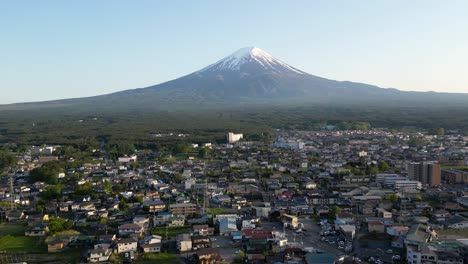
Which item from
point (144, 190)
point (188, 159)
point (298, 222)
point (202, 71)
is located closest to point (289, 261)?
point (298, 222)

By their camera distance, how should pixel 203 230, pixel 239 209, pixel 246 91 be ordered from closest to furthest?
pixel 203 230, pixel 239 209, pixel 246 91

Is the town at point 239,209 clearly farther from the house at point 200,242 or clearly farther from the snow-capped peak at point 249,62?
the snow-capped peak at point 249,62

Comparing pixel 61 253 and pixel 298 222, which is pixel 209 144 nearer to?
pixel 298 222

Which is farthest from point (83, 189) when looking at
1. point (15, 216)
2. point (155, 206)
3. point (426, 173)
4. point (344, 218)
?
point (426, 173)

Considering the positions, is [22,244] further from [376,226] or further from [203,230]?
[376,226]

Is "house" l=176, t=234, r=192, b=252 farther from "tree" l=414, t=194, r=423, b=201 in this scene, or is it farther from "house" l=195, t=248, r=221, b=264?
"tree" l=414, t=194, r=423, b=201

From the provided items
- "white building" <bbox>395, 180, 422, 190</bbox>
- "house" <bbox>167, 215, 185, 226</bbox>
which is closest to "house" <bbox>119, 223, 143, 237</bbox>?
"house" <bbox>167, 215, 185, 226</bbox>
